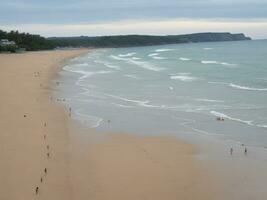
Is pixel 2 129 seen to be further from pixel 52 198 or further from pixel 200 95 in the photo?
pixel 200 95

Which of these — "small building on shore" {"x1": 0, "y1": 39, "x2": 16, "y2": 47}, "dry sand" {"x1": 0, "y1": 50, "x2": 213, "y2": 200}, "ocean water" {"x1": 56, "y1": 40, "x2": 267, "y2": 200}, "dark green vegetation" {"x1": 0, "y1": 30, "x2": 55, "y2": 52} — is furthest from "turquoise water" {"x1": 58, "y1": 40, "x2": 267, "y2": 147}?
"dark green vegetation" {"x1": 0, "y1": 30, "x2": 55, "y2": 52}

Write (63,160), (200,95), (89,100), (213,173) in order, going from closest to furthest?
(213,173), (63,160), (89,100), (200,95)

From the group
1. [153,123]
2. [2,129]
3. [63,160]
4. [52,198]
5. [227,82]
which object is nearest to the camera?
[52,198]

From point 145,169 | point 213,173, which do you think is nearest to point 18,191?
point 145,169

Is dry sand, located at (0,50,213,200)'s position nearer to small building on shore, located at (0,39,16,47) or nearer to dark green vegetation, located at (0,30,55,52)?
small building on shore, located at (0,39,16,47)

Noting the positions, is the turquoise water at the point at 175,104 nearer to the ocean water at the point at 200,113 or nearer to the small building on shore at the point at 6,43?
the ocean water at the point at 200,113

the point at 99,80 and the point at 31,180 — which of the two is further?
the point at 99,80

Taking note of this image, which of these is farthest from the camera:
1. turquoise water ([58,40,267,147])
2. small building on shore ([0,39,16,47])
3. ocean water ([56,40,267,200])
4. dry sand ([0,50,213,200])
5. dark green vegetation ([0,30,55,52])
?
dark green vegetation ([0,30,55,52])

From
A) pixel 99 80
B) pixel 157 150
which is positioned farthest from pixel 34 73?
pixel 157 150
